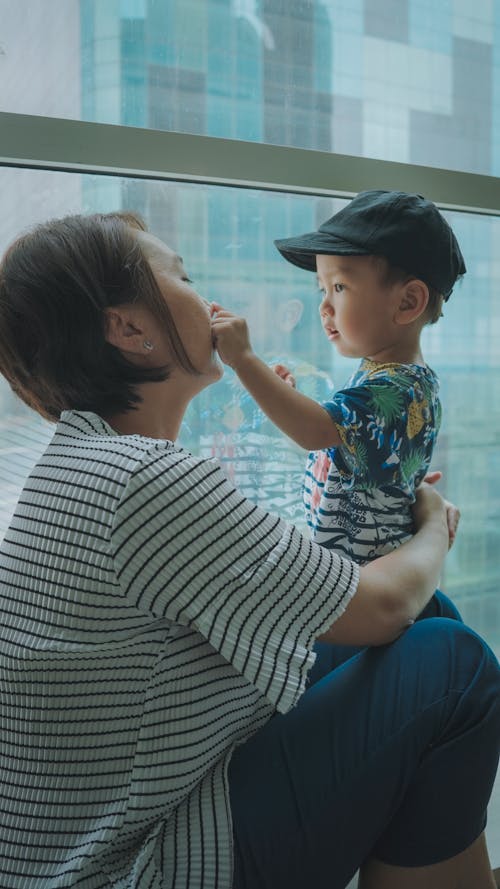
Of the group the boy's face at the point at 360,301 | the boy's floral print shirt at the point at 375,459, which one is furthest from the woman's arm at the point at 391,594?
the boy's face at the point at 360,301

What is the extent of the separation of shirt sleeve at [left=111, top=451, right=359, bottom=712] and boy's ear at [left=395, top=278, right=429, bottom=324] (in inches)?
22.3

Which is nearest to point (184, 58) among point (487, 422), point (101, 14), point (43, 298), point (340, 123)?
point (101, 14)

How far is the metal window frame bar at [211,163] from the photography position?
1.14 metres

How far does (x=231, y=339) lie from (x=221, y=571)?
42cm

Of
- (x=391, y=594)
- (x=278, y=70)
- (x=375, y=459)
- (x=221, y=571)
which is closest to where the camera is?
(x=221, y=571)

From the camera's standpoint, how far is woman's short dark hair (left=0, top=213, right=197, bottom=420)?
37.6 inches

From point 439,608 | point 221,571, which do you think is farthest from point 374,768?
point 439,608

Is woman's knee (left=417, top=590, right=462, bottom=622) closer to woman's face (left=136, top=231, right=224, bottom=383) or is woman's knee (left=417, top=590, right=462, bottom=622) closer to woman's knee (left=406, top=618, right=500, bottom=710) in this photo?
woman's knee (left=406, top=618, right=500, bottom=710)

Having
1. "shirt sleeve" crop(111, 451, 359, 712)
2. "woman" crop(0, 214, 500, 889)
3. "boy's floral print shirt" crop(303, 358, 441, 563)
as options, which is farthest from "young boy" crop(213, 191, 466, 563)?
"shirt sleeve" crop(111, 451, 359, 712)

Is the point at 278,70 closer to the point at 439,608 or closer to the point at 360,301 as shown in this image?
the point at 360,301

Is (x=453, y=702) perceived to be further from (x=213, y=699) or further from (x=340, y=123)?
(x=340, y=123)

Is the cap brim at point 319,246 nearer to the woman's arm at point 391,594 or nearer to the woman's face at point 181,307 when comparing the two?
the woman's face at point 181,307

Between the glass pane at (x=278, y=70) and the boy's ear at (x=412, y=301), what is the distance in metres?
0.40

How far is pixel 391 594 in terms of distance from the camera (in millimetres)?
951
